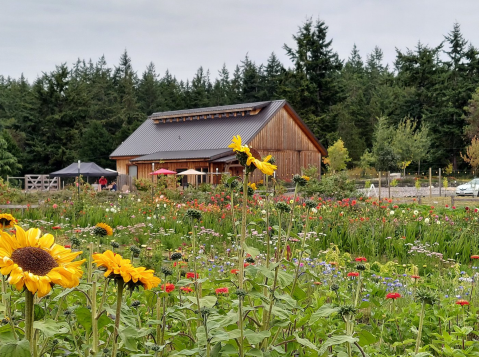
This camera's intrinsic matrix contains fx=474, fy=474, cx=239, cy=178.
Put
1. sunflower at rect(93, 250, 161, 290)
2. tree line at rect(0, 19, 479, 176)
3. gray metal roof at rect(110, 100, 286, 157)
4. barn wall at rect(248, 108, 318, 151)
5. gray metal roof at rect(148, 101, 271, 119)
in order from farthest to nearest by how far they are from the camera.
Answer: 1. tree line at rect(0, 19, 479, 176)
2. gray metal roof at rect(148, 101, 271, 119)
3. gray metal roof at rect(110, 100, 286, 157)
4. barn wall at rect(248, 108, 318, 151)
5. sunflower at rect(93, 250, 161, 290)

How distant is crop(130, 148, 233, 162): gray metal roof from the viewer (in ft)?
99.6

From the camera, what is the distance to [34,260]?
4.83 feet

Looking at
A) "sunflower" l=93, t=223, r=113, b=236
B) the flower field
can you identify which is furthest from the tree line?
"sunflower" l=93, t=223, r=113, b=236

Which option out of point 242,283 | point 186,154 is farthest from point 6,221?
point 186,154

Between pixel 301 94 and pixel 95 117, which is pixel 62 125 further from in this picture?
pixel 301 94

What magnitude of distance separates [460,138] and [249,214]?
4545cm

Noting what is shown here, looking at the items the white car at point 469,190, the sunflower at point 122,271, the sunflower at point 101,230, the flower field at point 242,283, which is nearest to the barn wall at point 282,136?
the white car at point 469,190

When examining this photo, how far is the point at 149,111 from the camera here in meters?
63.8

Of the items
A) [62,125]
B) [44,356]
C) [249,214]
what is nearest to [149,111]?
[62,125]

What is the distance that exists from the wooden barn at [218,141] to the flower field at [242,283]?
49.7 ft

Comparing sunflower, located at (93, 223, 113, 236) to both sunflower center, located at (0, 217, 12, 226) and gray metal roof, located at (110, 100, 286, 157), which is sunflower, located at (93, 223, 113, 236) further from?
gray metal roof, located at (110, 100, 286, 157)

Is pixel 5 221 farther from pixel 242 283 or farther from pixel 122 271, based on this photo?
pixel 242 283

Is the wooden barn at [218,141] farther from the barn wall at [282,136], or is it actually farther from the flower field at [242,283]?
the flower field at [242,283]

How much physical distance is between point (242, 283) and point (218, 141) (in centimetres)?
3106
